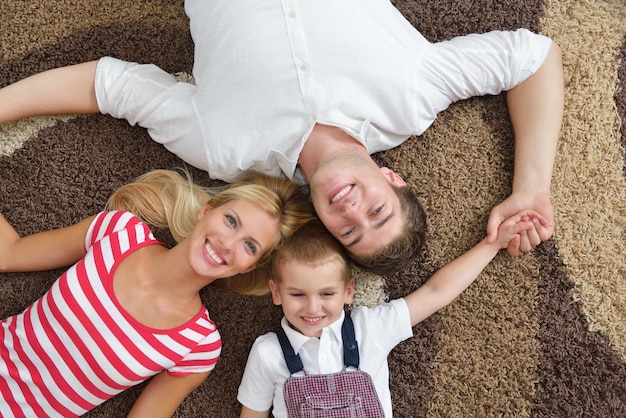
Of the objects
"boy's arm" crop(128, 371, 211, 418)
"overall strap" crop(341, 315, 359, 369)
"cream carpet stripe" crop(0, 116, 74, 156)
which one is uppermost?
"cream carpet stripe" crop(0, 116, 74, 156)

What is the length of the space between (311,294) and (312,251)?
0.09 m

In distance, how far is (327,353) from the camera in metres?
1.35

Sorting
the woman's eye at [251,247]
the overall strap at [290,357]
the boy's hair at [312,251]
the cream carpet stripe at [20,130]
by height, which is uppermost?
the cream carpet stripe at [20,130]

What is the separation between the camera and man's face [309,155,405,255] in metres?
1.20

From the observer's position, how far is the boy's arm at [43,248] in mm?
1403

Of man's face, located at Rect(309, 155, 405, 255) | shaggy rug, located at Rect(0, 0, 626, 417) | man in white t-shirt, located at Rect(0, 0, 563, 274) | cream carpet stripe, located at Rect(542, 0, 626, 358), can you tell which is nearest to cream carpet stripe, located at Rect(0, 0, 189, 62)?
shaggy rug, located at Rect(0, 0, 626, 417)

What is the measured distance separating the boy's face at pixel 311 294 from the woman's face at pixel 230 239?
8 cm

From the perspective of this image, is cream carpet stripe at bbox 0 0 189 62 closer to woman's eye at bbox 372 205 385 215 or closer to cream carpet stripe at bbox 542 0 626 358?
woman's eye at bbox 372 205 385 215

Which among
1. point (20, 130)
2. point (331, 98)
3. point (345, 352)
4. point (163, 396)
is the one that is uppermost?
point (331, 98)

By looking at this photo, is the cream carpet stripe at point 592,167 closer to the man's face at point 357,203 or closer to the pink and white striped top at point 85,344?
the man's face at point 357,203

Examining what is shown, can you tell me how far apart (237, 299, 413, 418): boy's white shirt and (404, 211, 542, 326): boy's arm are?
4cm

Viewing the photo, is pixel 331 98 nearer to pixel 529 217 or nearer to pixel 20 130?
pixel 529 217

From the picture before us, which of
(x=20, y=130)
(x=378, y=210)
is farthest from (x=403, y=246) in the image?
(x=20, y=130)

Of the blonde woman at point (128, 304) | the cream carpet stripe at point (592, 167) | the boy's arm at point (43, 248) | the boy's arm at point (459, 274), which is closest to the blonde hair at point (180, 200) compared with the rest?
the blonde woman at point (128, 304)
